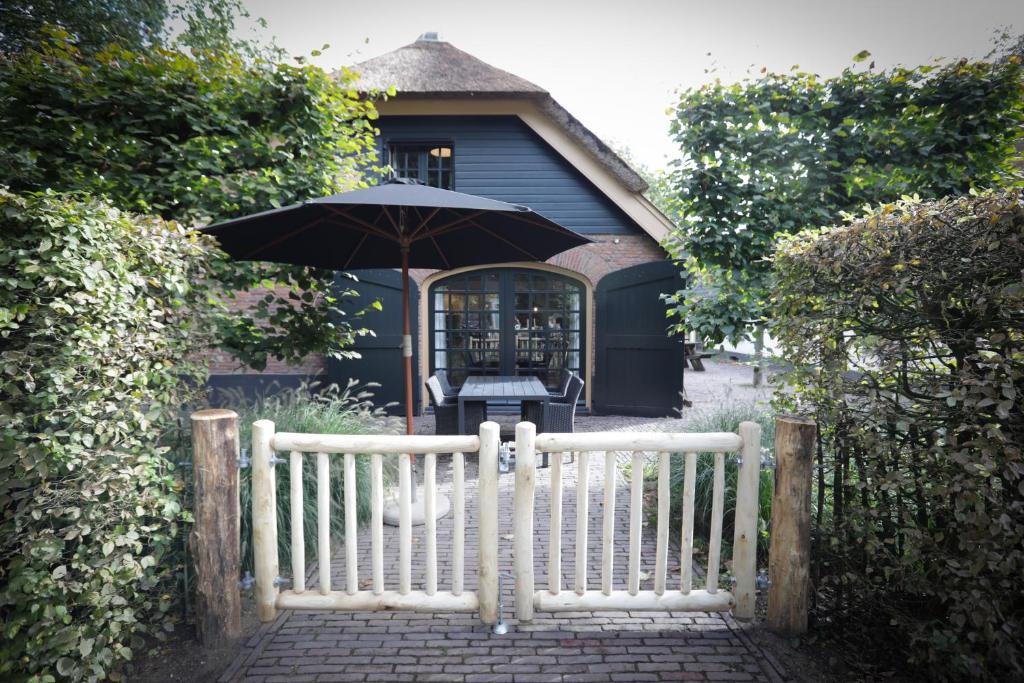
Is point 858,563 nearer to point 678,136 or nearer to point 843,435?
point 843,435

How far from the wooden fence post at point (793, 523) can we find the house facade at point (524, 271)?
190 inches

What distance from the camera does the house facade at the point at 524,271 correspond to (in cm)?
704

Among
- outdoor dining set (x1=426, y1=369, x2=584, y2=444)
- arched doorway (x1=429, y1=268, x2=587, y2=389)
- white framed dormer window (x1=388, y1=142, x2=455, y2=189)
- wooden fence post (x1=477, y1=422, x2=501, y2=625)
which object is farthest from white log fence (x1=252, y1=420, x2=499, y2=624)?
white framed dormer window (x1=388, y1=142, x2=455, y2=189)

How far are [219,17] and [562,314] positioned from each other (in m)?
17.9

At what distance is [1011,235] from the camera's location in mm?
1635

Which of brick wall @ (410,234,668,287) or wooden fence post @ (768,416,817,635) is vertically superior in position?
brick wall @ (410,234,668,287)

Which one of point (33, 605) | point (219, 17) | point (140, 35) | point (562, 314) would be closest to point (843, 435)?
point (33, 605)

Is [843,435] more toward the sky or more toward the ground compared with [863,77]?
more toward the ground

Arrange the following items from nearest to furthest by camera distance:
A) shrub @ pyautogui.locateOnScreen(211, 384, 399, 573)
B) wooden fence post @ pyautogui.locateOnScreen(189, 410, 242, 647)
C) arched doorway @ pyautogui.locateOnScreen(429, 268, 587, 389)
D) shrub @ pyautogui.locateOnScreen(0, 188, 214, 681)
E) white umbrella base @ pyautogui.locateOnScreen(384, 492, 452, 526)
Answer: shrub @ pyautogui.locateOnScreen(0, 188, 214, 681)
wooden fence post @ pyautogui.locateOnScreen(189, 410, 242, 647)
shrub @ pyautogui.locateOnScreen(211, 384, 399, 573)
white umbrella base @ pyautogui.locateOnScreen(384, 492, 452, 526)
arched doorway @ pyautogui.locateOnScreen(429, 268, 587, 389)

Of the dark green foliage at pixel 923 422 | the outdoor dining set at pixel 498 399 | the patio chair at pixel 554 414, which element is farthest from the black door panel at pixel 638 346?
the dark green foliage at pixel 923 422

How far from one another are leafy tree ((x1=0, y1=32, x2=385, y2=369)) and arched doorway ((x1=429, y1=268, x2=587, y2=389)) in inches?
142

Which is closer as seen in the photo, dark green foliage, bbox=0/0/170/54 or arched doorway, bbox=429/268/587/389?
arched doorway, bbox=429/268/587/389

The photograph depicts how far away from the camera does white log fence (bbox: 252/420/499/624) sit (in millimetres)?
2232

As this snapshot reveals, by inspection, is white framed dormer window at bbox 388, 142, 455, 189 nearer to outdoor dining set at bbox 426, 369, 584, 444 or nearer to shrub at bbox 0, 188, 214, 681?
outdoor dining set at bbox 426, 369, 584, 444
